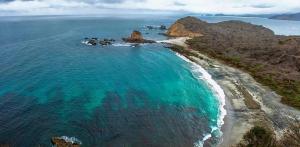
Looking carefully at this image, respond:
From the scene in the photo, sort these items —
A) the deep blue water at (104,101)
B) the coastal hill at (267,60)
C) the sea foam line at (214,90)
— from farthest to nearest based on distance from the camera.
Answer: the coastal hill at (267,60), the sea foam line at (214,90), the deep blue water at (104,101)

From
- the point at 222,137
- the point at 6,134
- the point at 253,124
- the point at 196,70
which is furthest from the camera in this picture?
the point at 196,70

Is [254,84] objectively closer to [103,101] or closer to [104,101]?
[104,101]

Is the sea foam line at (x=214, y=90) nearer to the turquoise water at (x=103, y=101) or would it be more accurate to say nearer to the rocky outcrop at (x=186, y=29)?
the turquoise water at (x=103, y=101)

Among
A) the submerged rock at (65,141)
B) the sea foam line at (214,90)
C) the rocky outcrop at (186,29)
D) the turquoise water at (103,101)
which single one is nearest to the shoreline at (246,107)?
the sea foam line at (214,90)

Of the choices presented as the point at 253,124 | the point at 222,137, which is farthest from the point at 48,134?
the point at 253,124

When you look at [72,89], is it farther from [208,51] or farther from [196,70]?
[208,51]
